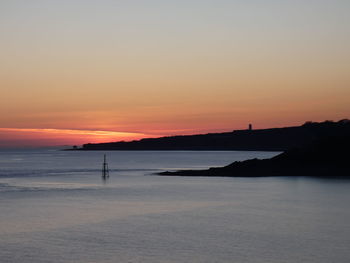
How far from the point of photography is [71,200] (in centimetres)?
5375

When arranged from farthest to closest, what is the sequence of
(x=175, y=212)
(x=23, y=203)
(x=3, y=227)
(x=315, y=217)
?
(x=23, y=203), (x=175, y=212), (x=315, y=217), (x=3, y=227)

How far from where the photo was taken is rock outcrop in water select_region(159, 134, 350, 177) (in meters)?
89.2

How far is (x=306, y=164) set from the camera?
3642 inches

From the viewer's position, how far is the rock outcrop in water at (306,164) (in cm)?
8919

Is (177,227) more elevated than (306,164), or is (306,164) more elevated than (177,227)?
(306,164)

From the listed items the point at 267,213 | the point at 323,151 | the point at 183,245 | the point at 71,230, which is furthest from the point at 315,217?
the point at 323,151

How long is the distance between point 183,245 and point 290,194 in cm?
3078

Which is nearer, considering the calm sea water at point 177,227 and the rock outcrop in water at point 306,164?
the calm sea water at point 177,227

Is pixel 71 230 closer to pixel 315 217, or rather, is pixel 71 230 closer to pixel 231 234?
pixel 231 234

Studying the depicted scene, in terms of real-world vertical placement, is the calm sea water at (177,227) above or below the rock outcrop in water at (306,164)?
below

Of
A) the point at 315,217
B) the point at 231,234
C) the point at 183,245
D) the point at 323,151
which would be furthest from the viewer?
the point at 323,151

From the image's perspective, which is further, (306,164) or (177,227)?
(306,164)

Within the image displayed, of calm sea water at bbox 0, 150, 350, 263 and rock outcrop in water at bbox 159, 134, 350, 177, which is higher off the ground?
rock outcrop in water at bbox 159, 134, 350, 177

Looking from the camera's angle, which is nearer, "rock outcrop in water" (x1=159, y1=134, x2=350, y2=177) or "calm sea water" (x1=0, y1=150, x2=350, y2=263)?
"calm sea water" (x1=0, y1=150, x2=350, y2=263)
